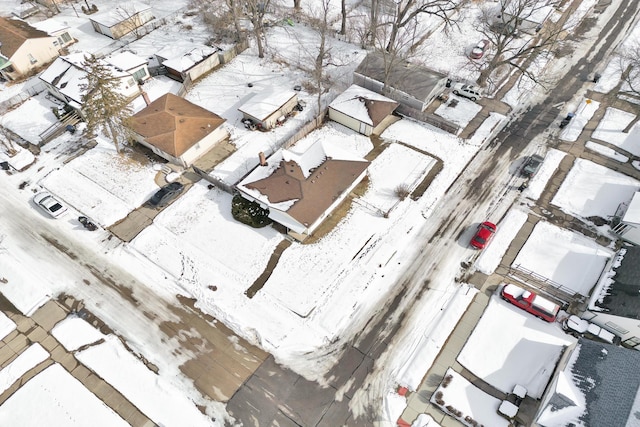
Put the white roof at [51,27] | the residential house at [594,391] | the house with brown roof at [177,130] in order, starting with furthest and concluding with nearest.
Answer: the white roof at [51,27], the house with brown roof at [177,130], the residential house at [594,391]

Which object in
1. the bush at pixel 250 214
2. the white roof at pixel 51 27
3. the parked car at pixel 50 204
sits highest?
the white roof at pixel 51 27

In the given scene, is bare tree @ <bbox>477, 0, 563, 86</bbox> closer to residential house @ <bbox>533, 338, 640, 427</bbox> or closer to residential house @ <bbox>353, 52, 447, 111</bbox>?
residential house @ <bbox>353, 52, 447, 111</bbox>

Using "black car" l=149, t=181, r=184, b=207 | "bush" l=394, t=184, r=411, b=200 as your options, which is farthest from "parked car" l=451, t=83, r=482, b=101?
"black car" l=149, t=181, r=184, b=207

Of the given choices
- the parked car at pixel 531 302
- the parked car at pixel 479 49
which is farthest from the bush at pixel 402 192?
the parked car at pixel 479 49

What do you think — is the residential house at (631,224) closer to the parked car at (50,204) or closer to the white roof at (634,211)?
the white roof at (634,211)

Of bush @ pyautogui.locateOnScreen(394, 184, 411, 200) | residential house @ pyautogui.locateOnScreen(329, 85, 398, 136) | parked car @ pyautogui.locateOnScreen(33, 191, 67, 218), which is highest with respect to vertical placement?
residential house @ pyautogui.locateOnScreen(329, 85, 398, 136)

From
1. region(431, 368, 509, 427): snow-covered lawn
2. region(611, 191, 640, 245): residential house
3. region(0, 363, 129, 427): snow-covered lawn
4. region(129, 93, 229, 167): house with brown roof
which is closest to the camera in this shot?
region(431, 368, 509, 427): snow-covered lawn

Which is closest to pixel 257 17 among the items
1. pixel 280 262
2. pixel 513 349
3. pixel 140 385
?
pixel 280 262
